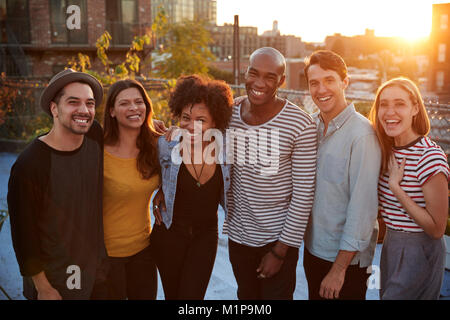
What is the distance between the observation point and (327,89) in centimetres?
241

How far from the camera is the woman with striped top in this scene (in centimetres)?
213

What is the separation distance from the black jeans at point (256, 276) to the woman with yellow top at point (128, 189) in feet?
1.78

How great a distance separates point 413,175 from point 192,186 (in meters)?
1.23

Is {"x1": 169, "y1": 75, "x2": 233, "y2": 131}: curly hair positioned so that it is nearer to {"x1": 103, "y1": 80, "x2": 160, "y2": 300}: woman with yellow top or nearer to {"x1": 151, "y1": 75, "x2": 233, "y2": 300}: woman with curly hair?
{"x1": 151, "y1": 75, "x2": 233, "y2": 300}: woman with curly hair

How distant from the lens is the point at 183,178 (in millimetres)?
2582

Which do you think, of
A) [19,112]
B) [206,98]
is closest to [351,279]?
[206,98]

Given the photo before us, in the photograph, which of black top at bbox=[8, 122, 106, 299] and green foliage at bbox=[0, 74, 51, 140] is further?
green foliage at bbox=[0, 74, 51, 140]

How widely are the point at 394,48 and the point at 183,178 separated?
74.4 metres

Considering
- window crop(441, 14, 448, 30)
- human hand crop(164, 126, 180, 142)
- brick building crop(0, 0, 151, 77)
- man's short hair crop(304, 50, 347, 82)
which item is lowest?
human hand crop(164, 126, 180, 142)

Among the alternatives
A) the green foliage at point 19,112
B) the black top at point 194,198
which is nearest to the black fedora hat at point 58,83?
the black top at point 194,198

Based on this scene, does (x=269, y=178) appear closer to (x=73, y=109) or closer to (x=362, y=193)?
(x=362, y=193)

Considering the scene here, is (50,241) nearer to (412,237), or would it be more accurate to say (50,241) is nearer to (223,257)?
(412,237)

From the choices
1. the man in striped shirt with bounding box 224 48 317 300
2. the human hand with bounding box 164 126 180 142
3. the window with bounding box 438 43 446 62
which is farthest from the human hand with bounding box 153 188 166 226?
the window with bounding box 438 43 446 62

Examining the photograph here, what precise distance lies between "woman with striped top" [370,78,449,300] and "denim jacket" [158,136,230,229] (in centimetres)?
90
